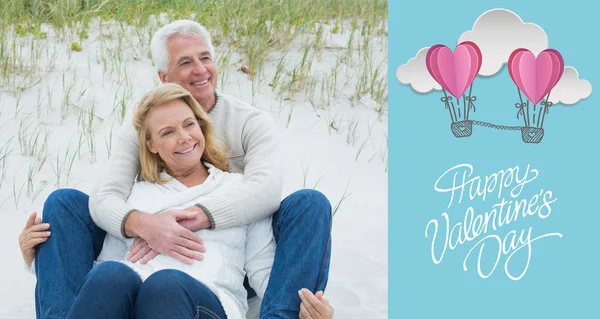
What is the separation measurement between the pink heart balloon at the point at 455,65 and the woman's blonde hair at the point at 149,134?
134cm

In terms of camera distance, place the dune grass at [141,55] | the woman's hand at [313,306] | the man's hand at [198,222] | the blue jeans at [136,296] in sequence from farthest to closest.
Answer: the dune grass at [141,55] → the man's hand at [198,222] → the woman's hand at [313,306] → the blue jeans at [136,296]

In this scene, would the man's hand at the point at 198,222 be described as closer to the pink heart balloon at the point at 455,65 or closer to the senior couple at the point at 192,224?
the senior couple at the point at 192,224

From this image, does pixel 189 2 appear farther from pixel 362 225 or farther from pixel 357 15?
pixel 362 225

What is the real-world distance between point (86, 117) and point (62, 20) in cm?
129

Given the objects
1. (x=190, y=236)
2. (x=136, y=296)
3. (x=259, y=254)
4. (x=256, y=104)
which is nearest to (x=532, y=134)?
(x=259, y=254)

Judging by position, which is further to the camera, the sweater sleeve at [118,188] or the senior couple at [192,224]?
the sweater sleeve at [118,188]

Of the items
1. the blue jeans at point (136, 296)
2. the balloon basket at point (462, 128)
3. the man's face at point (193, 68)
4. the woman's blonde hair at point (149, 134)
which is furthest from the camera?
the balloon basket at point (462, 128)

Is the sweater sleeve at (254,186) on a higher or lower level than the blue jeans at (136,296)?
higher

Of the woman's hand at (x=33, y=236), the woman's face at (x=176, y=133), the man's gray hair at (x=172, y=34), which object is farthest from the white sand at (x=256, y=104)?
the man's gray hair at (x=172, y=34)

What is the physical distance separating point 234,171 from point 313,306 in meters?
0.74

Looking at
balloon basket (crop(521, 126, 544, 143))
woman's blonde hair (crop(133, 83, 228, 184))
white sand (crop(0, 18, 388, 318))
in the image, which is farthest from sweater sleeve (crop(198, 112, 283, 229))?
balloon basket (crop(521, 126, 544, 143))

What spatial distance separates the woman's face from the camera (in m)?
3.02

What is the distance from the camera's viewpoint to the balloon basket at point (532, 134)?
3.87 m

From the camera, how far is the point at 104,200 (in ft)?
9.91
